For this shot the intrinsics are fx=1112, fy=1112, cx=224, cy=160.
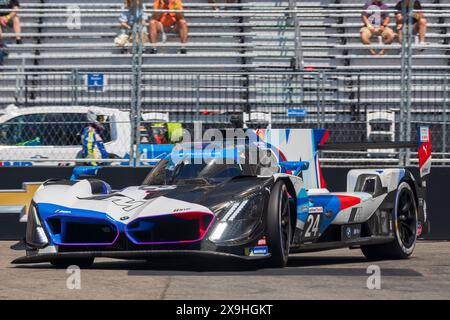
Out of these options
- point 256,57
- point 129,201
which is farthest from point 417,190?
point 256,57

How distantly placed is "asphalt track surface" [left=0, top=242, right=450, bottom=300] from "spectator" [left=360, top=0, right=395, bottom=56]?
9.93 metres

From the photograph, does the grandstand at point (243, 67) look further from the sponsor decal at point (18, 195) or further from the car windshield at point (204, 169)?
the car windshield at point (204, 169)

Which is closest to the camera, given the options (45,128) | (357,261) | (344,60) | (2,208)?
Result: (357,261)

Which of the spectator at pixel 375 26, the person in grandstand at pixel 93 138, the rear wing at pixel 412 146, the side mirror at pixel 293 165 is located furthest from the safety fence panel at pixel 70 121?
the spectator at pixel 375 26

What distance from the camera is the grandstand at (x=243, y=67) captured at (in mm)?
14992

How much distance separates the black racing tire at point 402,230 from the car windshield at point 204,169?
1591 millimetres

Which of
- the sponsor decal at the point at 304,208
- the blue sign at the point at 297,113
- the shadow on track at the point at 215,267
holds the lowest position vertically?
the shadow on track at the point at 215,267

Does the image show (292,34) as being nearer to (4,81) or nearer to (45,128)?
(4,81)

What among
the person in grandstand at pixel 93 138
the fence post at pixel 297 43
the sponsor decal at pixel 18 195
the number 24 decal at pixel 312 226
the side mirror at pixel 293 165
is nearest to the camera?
the number 24 decal at pixel 312 226

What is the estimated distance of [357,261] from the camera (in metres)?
10.4

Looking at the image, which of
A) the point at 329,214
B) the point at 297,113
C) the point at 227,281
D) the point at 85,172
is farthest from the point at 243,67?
the point at 227,281

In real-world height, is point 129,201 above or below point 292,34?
below

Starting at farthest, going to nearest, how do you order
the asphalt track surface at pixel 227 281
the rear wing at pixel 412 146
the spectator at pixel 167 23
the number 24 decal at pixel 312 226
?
the spectator at pixel 167 23, the rear wing at pixel 412 146, the number 24 decal at pixel 312 226, the asphalt track surface at pixel 227 281
